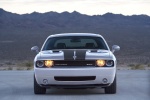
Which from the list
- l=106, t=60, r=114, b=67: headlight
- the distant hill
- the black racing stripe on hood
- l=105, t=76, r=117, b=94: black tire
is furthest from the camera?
the distant hill

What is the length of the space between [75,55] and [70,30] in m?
77.3

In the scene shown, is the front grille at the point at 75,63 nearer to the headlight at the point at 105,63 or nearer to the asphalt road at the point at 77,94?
the headlight at the point at 105,63

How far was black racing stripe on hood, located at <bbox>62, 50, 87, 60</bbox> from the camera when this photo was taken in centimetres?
1264

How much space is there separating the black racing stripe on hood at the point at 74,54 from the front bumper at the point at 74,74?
0.30 meters

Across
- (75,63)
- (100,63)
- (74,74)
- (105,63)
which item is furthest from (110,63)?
(74,74)

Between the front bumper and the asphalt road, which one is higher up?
the front bumper

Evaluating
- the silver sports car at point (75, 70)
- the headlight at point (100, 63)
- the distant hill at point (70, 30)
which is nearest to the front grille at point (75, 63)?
the silver sports car at point (75, 70)

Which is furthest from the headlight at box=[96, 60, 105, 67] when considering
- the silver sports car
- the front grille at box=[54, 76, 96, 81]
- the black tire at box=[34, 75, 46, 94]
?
the black tire at box=[34, 75, 46, 94]

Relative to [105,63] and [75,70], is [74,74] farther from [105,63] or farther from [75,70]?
[105,63]

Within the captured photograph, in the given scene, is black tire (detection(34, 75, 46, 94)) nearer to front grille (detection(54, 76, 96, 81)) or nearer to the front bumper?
the front bumper

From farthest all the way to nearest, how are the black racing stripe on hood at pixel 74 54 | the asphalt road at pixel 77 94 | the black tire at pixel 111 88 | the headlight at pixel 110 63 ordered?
the black tire at pixel 111 88
the headlight at pixel 110 63
the black racing stripe on hood at pixel 74 54
the asphalt road at pixel 77 94

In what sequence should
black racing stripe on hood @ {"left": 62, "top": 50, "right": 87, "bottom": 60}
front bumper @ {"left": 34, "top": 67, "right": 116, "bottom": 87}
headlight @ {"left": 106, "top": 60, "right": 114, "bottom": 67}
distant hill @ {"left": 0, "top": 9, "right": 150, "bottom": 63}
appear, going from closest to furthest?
front bumper @ {"left": 34, "top": 67, "right": 116, "bottom": 87}
black racing stripe on hood @ {"left": 62, "top": 50, "right": 87, "bottom": 60}
headlight @ {"left": 106, "top": 60, "right": 114, "bottom": 67}
distant hill @ {"left": 0, "top": 9, "right": 150, "bottom": 63}

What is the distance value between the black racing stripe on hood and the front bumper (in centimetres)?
30

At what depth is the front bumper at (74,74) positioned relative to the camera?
12.5 metres
